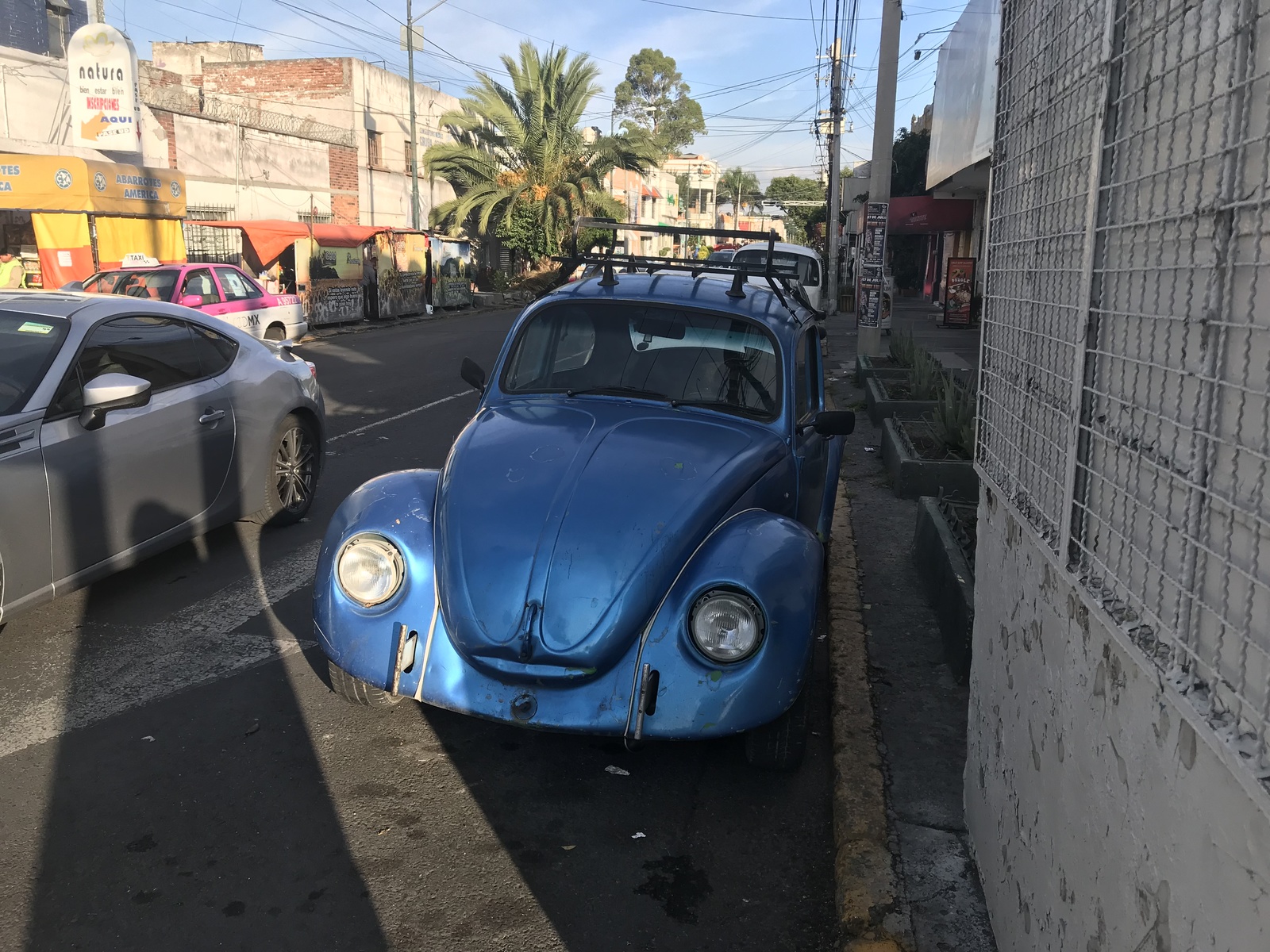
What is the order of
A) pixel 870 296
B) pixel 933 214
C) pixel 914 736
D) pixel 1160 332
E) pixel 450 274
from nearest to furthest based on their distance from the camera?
pixel 1160 332
pixel 914 736
pixel 870 296
pixel 933 214
pixel 450 274

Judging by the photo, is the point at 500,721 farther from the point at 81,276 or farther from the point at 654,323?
the point at 81,276

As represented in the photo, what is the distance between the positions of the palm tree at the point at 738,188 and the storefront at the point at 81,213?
106 m

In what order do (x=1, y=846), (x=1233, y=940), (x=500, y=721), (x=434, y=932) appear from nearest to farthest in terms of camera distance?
(x=1233, y=940) → (x=434, y=932) → (x=1, y=846) → (x=500, y=721)

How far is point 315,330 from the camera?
24.2m

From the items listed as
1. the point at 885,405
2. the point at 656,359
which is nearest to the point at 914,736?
the point at 656,359

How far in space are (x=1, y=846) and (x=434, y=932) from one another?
145 centimetres

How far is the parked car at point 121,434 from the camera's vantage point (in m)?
4.45

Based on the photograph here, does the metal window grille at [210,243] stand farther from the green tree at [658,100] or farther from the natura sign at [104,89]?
the green tree at [658,100]

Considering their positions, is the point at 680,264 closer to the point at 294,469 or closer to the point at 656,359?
the point at 656,359

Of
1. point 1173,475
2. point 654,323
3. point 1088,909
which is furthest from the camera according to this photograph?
point 654,323

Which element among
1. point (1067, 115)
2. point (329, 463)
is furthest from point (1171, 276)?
point (329, 463)

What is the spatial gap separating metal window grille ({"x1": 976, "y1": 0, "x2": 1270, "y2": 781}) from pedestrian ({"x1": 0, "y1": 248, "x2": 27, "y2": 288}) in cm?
1944

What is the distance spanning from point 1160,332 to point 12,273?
20.4 metres

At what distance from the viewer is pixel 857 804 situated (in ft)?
11.7
